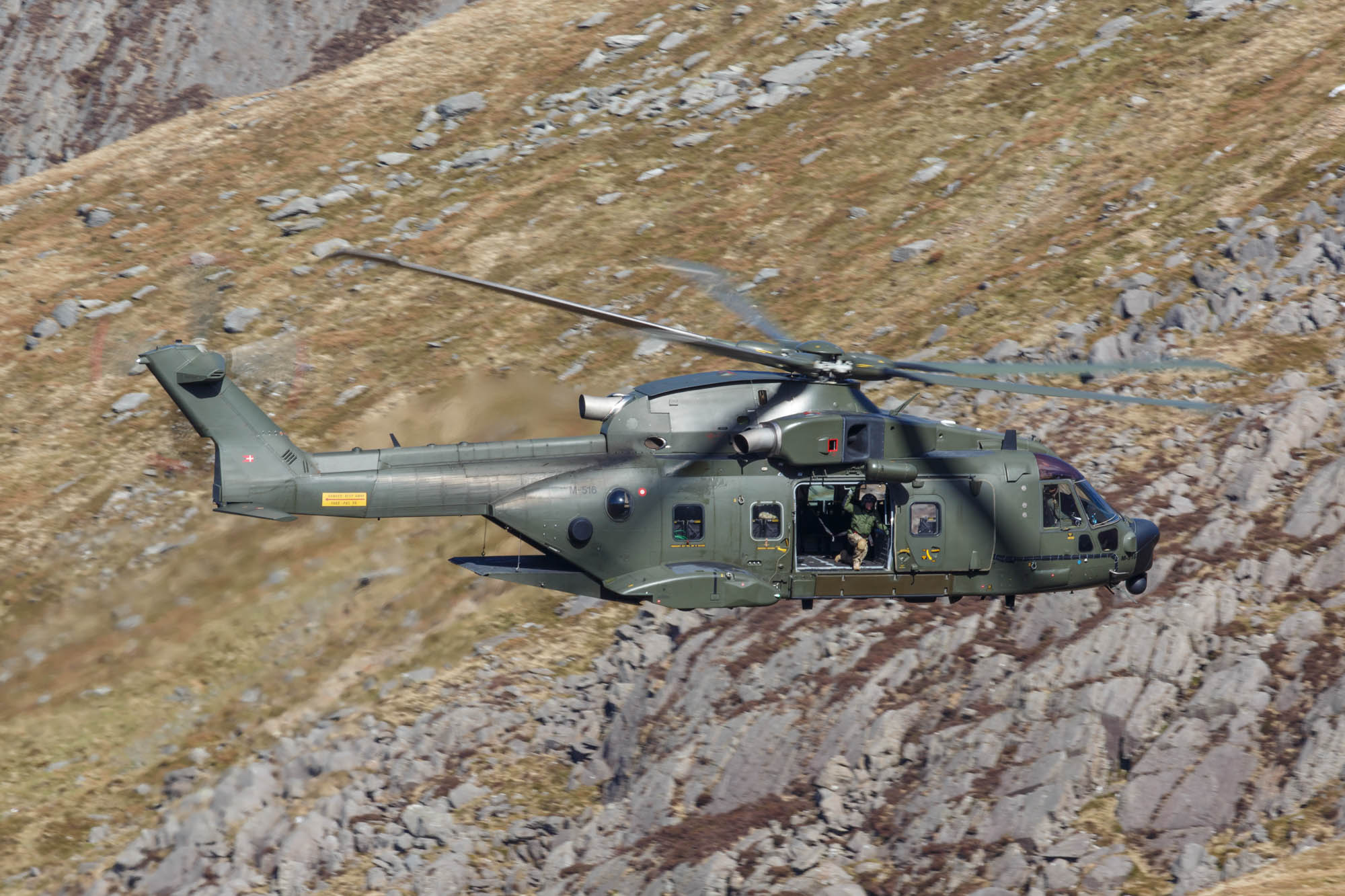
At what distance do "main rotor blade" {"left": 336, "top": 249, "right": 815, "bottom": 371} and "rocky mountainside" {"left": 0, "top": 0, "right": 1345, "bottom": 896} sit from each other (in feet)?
27.1

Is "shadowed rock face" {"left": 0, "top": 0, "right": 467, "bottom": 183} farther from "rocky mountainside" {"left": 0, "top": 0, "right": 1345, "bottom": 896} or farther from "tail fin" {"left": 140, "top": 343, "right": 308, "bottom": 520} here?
"tail fin" {"left": 140, "top": 343, "right": 308, "bottom": 520}

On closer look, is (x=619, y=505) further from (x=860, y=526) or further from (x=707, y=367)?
(x=707, y=367)

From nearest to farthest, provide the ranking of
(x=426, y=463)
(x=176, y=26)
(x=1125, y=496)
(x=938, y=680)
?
(x=426, y=463), (x=938, y=680), (x=1125, y=496), (x=176, y=26)

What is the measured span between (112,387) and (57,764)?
483 inches

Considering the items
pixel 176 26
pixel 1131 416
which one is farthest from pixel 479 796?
pixel 176 26

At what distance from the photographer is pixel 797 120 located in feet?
141

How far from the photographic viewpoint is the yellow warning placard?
1920cm

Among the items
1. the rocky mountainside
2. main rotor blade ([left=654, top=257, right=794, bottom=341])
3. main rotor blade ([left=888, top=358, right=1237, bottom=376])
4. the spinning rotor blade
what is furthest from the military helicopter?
the rocky mountainside

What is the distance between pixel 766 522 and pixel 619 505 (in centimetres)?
214

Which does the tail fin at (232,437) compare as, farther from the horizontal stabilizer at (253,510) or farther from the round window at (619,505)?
the round window at (619,505)

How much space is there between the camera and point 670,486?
1933 centimetres

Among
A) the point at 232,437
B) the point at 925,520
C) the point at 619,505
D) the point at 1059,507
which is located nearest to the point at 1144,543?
the point at 1059,507

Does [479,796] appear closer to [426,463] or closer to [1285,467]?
[426,463]

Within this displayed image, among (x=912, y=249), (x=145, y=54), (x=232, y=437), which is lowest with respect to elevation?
(x=912, y=249)
